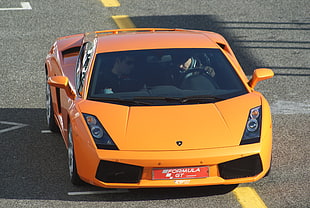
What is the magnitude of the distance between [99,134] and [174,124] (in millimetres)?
691

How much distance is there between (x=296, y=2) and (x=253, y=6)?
3.36 ft

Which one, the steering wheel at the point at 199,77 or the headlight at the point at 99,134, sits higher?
the headlight at the point at 99,134

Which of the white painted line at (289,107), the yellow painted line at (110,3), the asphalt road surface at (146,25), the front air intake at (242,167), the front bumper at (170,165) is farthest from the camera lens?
the yellow painted line at (110,3)

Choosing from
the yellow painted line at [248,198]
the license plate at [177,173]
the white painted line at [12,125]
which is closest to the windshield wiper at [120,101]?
the license plate at [177,173]

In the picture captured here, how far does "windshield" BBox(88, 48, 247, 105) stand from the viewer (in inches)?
307

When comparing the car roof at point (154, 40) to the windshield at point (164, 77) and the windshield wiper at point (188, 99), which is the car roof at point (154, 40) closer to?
the windshield at point (164, 77)

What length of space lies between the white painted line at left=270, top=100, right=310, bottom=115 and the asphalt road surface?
0.5 inches

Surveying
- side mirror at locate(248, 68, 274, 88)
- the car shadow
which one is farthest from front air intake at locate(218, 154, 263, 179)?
side mirror at locate(248, 68, 274, 88)

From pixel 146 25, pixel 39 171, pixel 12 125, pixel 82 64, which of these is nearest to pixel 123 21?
pixel 146 25

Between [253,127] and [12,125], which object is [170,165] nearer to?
[253,127]

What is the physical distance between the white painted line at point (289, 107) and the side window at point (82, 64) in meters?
2.72

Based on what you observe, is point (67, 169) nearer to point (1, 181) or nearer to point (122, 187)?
point (1, 181)

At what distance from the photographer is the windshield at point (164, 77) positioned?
25.6ft

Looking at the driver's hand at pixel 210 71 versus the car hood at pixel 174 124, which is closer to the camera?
the car hood at pixel 174 124
